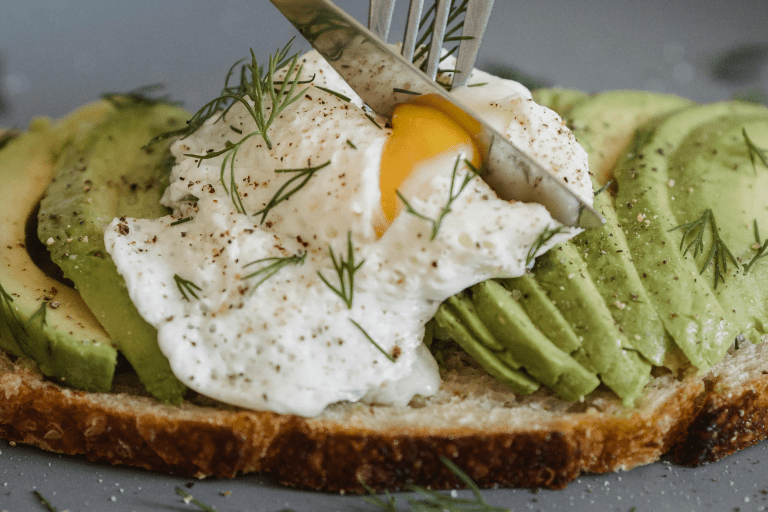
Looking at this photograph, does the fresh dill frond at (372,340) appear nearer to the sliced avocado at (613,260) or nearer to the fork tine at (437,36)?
the sliced avocado at (613,260)

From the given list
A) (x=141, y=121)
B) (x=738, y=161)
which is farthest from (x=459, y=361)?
(x=141, y=121)

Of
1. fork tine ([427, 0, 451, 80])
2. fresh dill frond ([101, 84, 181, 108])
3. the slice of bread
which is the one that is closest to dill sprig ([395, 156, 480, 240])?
fork tine ([427, 0, 451, 80])

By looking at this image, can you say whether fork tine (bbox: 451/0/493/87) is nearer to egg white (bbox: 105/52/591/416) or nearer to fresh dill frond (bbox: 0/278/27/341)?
egg white (bbox: 105/52/591/416)

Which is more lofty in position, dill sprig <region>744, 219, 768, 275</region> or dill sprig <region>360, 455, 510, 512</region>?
dill sprig <region>744, 219, 768, 275</region>

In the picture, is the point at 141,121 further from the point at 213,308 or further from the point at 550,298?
the point at 550,298

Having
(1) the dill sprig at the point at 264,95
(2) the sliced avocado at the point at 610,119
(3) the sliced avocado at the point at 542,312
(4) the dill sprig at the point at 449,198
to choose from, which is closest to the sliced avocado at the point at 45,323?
(1) the dill sprig at the point at 264,95

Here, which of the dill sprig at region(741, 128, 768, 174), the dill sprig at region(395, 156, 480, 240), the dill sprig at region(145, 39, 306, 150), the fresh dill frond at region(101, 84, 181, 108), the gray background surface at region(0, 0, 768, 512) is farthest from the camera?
the gray background surface at region(0, 0, 768, 512)

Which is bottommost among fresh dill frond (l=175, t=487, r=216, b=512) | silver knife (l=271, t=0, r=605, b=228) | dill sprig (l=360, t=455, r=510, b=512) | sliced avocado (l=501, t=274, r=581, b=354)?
fresh dill frond (l=175, t=487, r=216, b=512)
